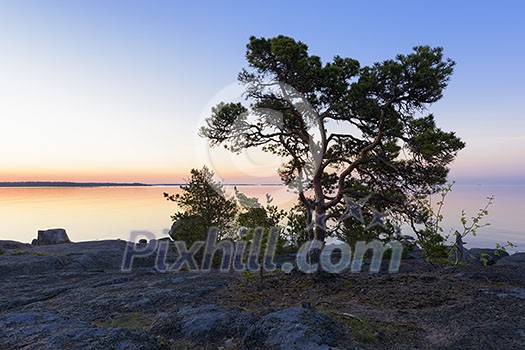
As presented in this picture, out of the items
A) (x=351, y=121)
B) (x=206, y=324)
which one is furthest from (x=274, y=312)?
(x=351, y=121)

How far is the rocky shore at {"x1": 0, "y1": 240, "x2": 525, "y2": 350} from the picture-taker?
5.55 metres

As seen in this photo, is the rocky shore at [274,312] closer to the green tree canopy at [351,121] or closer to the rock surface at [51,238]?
the green tree canopy at [351,121]

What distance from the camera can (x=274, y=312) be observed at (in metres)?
6.38

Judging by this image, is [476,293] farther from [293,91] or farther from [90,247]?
[90,247]

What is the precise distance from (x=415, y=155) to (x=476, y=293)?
5.00 meters

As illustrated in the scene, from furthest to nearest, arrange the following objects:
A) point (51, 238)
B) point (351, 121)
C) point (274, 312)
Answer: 1. point (51, 238)
2. point (351, 121)
3. point (274, 312)

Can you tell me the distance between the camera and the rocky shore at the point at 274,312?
555 centimetres

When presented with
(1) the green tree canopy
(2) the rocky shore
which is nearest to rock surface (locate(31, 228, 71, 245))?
(2) the rocky shore

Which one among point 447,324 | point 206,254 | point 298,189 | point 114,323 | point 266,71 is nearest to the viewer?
point 447,324

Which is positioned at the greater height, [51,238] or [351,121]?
[351,121]

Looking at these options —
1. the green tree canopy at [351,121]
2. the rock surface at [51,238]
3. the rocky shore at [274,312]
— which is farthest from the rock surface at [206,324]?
the rock surface at [51,238]

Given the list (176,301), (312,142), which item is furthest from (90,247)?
(312,142)

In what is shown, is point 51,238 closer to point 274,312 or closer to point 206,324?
point 206,324

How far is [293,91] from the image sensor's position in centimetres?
1205
